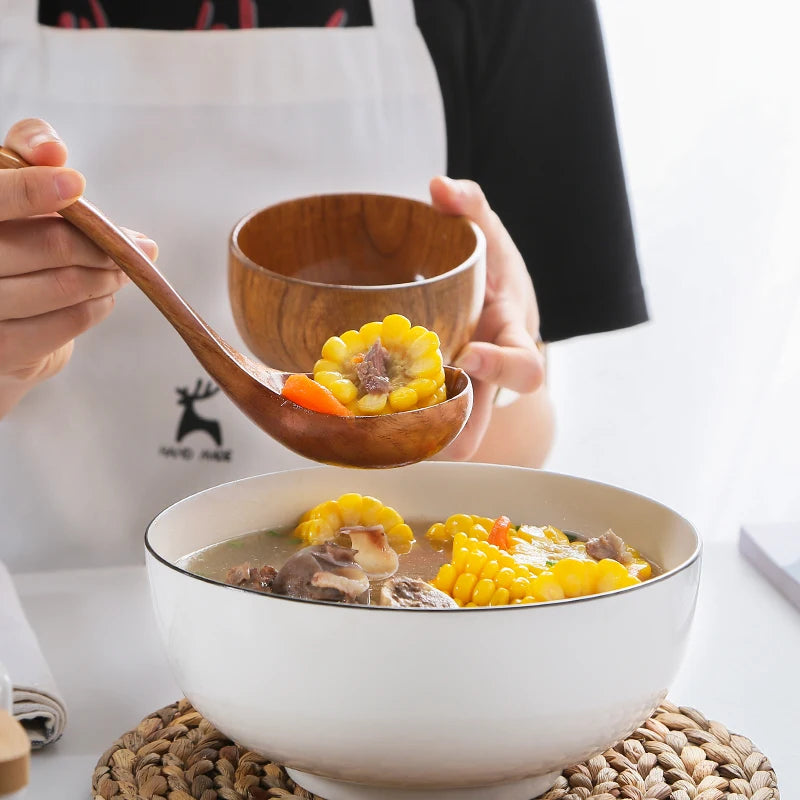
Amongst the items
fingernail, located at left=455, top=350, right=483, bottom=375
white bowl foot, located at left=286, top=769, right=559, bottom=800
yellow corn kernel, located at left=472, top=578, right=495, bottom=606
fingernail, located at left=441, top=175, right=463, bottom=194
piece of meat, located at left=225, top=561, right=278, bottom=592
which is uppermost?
fingernail, located at left=441, top=175, right=463, bottom=194

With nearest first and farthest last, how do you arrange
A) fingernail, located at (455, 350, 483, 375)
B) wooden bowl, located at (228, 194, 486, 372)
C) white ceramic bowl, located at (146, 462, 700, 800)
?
1. white ceramic bowl, located at (146, 462, 700, 800)
2. wooden bowl, located at (228, 194, 486, 372)
3. fingernail, located at (455, 350, 483, 375)

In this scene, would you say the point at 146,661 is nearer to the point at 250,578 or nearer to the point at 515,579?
the point at 250,578

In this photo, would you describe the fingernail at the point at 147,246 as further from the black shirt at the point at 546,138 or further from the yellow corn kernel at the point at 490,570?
the black shirt at the point at 546,138

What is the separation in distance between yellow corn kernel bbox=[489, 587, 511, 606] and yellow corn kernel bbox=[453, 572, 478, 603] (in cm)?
2

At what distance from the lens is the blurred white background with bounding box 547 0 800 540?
→ 192 centimetres

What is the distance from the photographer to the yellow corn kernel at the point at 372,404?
0.75 meters

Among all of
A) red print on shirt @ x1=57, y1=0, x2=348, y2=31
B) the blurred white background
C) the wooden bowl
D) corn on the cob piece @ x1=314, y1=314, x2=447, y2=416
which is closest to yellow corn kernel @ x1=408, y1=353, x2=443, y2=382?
corn on the cob piece @ x1=314, y1=314, x2=447, y2=416

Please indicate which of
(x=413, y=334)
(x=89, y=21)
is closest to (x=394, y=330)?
(x=413, y=334)

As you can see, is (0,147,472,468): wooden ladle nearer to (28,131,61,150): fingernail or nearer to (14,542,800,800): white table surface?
(28,131,61,150): fingernail

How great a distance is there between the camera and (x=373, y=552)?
2.46 feet

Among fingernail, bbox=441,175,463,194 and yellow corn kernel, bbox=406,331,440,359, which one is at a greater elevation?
fingernail, bbox=441,175,463,194

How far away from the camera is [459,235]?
981mm

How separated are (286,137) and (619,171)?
0.44m

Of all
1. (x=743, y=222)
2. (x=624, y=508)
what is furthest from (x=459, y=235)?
(x=743, y=222)
